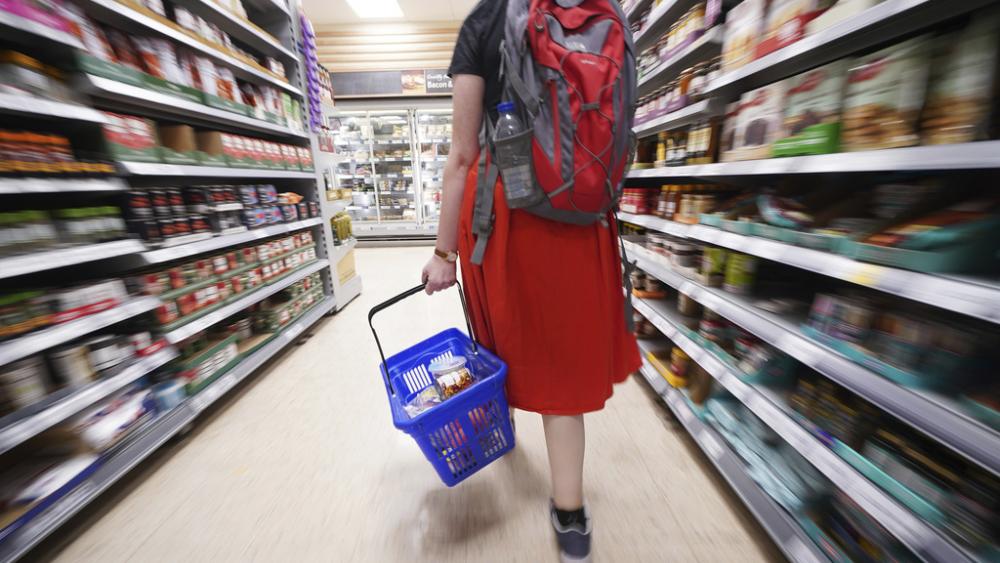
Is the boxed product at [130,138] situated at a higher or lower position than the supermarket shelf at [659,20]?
lower

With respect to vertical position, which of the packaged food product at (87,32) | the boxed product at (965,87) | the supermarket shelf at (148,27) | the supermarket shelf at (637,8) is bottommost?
the boxed product at (965,87)

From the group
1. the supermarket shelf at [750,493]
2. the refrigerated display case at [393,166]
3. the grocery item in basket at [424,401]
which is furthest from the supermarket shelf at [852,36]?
the refrigerated display case at [393,166]

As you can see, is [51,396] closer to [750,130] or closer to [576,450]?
[576,450]

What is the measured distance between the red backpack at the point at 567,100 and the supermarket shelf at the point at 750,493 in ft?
3.33

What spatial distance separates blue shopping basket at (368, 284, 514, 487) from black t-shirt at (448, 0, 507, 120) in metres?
0.56

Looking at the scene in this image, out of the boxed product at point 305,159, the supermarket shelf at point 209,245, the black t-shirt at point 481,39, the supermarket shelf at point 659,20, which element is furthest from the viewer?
the boxed product at point 305,159

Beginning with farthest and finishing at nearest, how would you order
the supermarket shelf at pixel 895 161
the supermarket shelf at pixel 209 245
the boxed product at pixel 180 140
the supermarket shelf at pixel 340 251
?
the supermarket shelf at pixel 340 251 < the boxed product at pixel 180 140 < the supermarket shelf at pixel 209 245 < the supermarket shelf at pixel 895 161

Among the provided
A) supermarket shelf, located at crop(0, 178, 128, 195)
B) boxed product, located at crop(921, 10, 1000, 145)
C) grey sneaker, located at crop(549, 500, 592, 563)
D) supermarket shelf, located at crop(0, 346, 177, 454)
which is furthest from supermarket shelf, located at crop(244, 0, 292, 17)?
grey sneaker, located at crop(549, 500, 592, 563)

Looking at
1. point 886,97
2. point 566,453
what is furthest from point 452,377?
point 886,97

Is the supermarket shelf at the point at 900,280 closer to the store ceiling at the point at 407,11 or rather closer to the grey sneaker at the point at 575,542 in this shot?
the grey sneaker at the point at 575,542

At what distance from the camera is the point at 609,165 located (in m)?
0.81

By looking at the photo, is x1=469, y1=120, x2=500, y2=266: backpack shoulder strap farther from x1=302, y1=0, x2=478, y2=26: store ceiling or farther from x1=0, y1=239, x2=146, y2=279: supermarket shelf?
x1=302, y1=0, x2=478, y2=26: store ceiling

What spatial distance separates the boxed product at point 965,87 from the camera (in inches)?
23.9

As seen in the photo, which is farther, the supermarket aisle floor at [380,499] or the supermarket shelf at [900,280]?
the supermarket aisle floor at [380,499]
